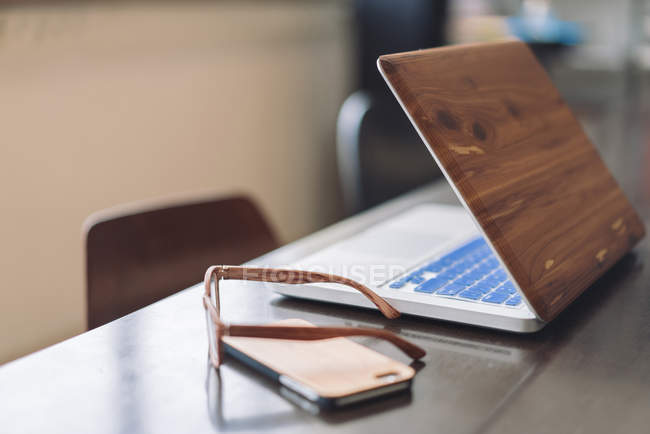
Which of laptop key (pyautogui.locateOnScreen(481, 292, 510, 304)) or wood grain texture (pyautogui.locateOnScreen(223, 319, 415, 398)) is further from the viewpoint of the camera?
laptop key (pyautogui.locateOnScreen(481, 292, 510, 304))

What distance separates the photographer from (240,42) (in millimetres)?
2479

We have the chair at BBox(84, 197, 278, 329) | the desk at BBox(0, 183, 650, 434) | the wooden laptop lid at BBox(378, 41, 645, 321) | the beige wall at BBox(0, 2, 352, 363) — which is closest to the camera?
the desk at BBox(0, 183, 650, 434)

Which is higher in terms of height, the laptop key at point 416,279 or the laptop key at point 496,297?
the laptop key at point 496,297

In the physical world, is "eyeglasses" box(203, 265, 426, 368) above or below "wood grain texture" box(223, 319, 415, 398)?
above

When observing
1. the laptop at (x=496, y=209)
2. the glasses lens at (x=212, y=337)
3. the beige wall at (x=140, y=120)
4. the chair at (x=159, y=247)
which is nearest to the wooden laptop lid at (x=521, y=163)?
the laptop at (x=496, y=209)

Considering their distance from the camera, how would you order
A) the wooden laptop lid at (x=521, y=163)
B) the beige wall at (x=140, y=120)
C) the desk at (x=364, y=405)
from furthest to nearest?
the beige wall at (x=140, y=120) < the wooden laptop lid at (x=521, y=163) < the desk at (x=364, y=405)

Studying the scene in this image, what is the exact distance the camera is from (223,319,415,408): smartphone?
0.50 metres

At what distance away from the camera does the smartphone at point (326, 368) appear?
501 millimetres

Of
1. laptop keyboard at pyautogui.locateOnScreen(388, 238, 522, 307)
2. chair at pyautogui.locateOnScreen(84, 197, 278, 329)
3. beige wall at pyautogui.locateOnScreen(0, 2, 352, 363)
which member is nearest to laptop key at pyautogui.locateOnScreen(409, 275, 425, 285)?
laptop keyboard at pyautogui.locateOnScreen(388, 238, 522, 307)

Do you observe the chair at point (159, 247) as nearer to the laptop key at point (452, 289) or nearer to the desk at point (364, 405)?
the desk at point (364, 405)

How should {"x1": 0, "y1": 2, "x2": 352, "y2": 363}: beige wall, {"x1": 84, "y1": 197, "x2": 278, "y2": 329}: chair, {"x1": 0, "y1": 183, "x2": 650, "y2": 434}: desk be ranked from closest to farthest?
{"x1": 0, "y1": 183, "x2": 650, "y2": 434}: desk < {"x1": 84, "y1": 197, "x2": 278, "y2": 329}: chair < {"x1": 0, "y1": 2, "x2": 352, "y2": 363}: beige wall

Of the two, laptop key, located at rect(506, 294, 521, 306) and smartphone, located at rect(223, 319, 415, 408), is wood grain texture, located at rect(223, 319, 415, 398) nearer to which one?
smartphone, located at rect(223, 319, 415, 408)

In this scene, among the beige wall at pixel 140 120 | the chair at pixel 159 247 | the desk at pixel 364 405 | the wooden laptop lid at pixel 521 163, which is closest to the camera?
the desk at pixel 364 405

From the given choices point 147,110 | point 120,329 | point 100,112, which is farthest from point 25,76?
point 120,329
